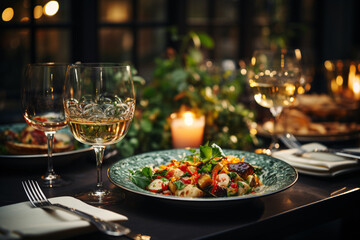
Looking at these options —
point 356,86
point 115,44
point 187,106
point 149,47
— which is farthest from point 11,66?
point 356,86

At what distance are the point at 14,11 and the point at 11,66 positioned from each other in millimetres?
334

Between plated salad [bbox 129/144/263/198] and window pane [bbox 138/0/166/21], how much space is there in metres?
2.27

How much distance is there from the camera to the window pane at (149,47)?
3213 millimetres

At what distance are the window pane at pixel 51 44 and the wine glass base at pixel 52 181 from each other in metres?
1.63

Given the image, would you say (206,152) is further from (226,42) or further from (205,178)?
(226,42)

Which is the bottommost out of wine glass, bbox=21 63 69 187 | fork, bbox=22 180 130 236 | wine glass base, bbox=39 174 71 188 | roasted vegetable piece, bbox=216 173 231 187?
wine glass base, bbox=39 174 71 188

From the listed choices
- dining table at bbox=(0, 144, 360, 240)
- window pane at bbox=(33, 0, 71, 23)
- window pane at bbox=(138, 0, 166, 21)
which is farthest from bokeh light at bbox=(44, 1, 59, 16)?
dining table at bbox=(0, 144, 360, 240)

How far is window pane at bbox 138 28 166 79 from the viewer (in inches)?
126

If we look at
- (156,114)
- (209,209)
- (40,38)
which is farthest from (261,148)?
(40,38)

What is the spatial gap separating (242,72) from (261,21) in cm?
244

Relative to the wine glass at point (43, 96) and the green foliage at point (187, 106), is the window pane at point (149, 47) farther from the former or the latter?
the wine glass at point (43, 96)

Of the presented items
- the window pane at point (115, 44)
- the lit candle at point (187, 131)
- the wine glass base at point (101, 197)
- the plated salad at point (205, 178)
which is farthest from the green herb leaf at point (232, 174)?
the window pane at point (115, 44)

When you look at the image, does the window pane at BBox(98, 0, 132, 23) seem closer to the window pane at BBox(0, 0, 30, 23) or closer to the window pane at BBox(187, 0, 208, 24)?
the window pane at BBox(0, 0, 30, 23)

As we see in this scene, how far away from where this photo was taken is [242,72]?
6.64 ft
